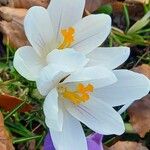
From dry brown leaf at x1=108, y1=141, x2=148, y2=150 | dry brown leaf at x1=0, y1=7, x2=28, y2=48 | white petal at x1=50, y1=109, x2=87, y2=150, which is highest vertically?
dry brown leaf at x1=0, y1=7, x2=28, y2=48

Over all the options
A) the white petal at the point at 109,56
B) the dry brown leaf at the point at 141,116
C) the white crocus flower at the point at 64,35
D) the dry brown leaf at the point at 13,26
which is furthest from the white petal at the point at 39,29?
the dry brown leaf at the point at 141,116

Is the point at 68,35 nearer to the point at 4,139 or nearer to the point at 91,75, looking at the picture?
the point at 91,75

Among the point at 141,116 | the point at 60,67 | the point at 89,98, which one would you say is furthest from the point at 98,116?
the point at 141,116

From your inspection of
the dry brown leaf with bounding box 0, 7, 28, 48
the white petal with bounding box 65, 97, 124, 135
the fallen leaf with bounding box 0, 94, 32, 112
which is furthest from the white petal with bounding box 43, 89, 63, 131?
the dry brown leaf with bounding box 0, 7, 28, 48

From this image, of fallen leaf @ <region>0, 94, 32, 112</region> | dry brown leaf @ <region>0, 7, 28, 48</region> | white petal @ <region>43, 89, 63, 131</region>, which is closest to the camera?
white petal @ <region>43, 89, 63, 131</region>

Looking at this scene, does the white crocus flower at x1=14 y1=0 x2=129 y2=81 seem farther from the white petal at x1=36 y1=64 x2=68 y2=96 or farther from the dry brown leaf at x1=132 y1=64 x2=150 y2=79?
the dry brown leaf at x1=132 y1=64 x2=150 y2=79

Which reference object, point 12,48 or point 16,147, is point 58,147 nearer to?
point 16,147
